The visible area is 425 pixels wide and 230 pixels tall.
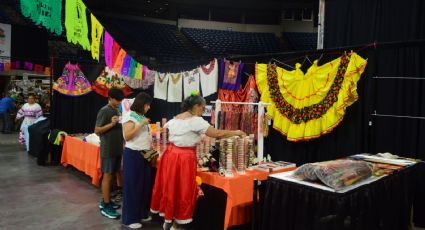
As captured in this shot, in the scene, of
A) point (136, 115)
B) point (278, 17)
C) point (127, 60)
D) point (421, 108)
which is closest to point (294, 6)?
point (278, 17)

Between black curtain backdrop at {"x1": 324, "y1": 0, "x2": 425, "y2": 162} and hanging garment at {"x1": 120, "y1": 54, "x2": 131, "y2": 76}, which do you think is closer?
black curtain backdrop at {"x1": 324, "y1": 0, "x2": 425, "y2": 162}

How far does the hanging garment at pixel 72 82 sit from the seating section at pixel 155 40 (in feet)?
23.7

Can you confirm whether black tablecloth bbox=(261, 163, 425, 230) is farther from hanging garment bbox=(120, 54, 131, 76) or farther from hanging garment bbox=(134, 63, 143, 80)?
hanging garment bbox=(134, 63, 143, 80)

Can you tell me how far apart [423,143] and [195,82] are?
3.01 metres

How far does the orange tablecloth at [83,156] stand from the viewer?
180 inches

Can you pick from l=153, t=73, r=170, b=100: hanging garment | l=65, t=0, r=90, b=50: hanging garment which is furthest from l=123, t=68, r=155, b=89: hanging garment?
l=65, t=0, r=90, b=50: hanging garment

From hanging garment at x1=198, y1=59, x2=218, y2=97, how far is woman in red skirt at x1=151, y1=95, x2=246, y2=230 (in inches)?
77.0

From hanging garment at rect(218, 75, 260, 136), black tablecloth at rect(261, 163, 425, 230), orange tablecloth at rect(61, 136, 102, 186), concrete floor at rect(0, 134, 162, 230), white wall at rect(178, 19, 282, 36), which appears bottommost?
concrete floor at rect(0, 134, 162, 230)

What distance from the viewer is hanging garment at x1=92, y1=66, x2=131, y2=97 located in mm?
6367

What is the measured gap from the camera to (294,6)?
15.2 meters

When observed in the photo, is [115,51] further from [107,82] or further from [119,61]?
[107,82]

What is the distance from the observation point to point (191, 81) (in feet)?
17.3

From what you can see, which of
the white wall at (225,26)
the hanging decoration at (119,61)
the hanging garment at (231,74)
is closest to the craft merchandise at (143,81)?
the hanging decoration at (119,61)

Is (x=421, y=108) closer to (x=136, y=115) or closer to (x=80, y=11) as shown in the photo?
(x=136, y=115)
